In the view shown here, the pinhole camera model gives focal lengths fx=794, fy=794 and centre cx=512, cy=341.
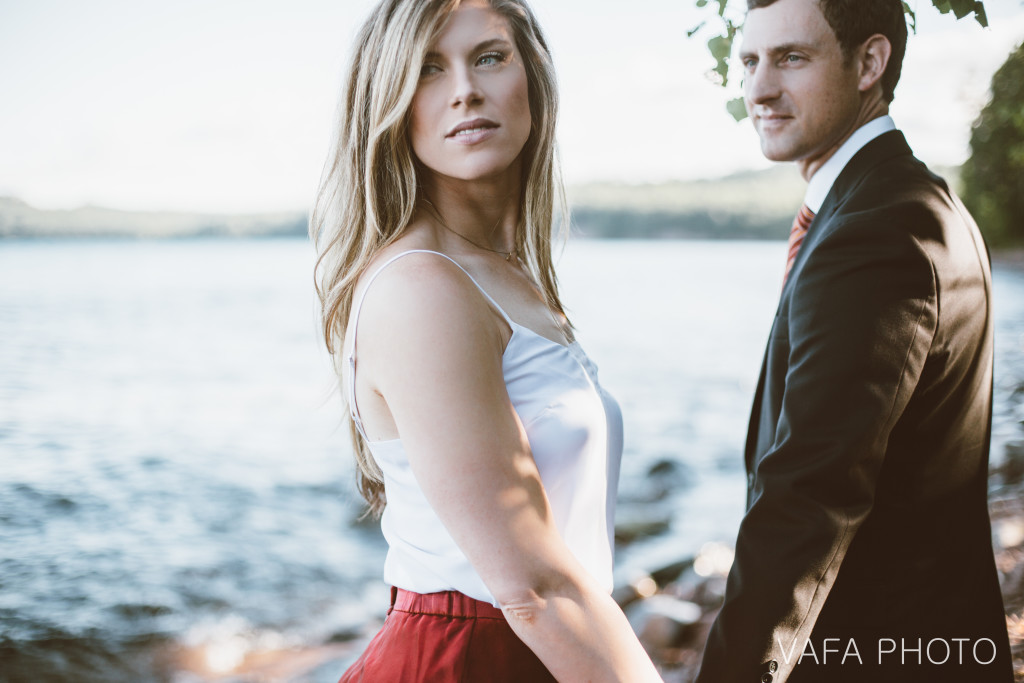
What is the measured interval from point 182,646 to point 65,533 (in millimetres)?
3569

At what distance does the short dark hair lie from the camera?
81.1 inches

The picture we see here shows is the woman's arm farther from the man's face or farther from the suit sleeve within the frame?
the man's face

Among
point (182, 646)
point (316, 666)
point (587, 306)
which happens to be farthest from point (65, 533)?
point (587, 306)

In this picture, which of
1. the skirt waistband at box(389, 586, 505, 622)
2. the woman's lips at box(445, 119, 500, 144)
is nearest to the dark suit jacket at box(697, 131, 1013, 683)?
the skirt waistband at box(389, 586, 505, 622)

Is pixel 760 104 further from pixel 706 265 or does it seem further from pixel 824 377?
pixel 706 265

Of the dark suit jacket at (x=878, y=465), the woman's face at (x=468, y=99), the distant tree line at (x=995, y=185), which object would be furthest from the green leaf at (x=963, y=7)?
the distant tree line at (x=995, y=185)

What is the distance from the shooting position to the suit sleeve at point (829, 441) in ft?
5.56

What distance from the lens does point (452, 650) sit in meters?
1.65

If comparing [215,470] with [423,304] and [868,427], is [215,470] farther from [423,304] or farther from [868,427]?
[868,427]

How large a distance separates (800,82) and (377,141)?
3.87 feet

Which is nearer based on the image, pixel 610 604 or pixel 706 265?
pixel 610 604

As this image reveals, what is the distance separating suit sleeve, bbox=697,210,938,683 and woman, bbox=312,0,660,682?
313 millimetres

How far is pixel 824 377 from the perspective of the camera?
1.71 meters

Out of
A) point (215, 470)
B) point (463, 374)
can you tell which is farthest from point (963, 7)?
point (215, 470)
